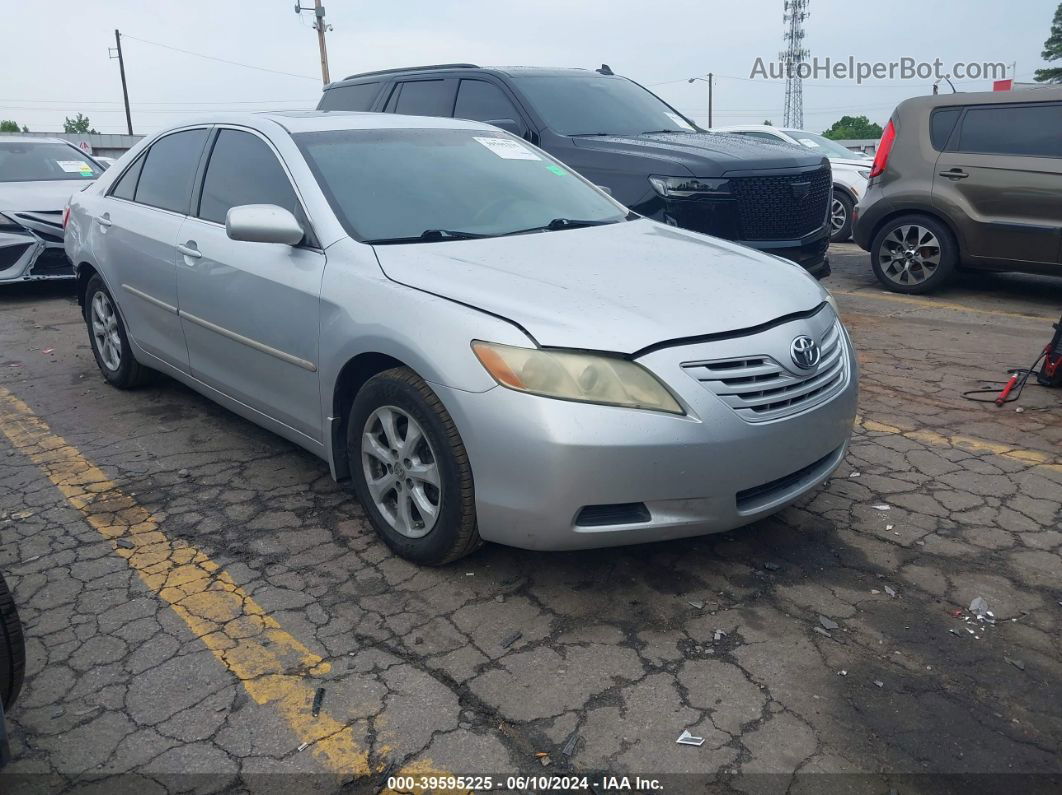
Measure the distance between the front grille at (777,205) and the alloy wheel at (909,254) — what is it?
2.00 meters

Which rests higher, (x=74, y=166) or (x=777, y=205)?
(x=74, y=166)

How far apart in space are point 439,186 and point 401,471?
53.1 inches

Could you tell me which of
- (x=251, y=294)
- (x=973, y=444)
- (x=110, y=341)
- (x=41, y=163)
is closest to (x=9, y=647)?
(x=251, y=294)

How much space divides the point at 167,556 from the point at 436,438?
1.24m

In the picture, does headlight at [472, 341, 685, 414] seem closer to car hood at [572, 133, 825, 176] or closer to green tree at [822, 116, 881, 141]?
car hood at [572, 133, 825, 176]

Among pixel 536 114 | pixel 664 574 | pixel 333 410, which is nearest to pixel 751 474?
pixel 664 574

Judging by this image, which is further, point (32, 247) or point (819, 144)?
point (819, 144)

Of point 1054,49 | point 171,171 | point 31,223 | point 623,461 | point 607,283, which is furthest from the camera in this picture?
→ point 1054,49

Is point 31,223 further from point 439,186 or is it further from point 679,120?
point 439,186

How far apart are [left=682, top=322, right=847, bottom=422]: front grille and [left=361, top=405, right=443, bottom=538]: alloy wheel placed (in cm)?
96

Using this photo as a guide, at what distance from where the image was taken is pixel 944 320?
734 cm

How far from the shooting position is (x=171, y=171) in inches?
189

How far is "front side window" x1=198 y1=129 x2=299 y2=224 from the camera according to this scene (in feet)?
12.8

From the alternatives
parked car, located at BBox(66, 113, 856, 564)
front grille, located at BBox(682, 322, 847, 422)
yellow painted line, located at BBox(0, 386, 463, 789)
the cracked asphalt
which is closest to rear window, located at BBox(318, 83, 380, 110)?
parked car, located at BBox(66, 113, 856, 564)
